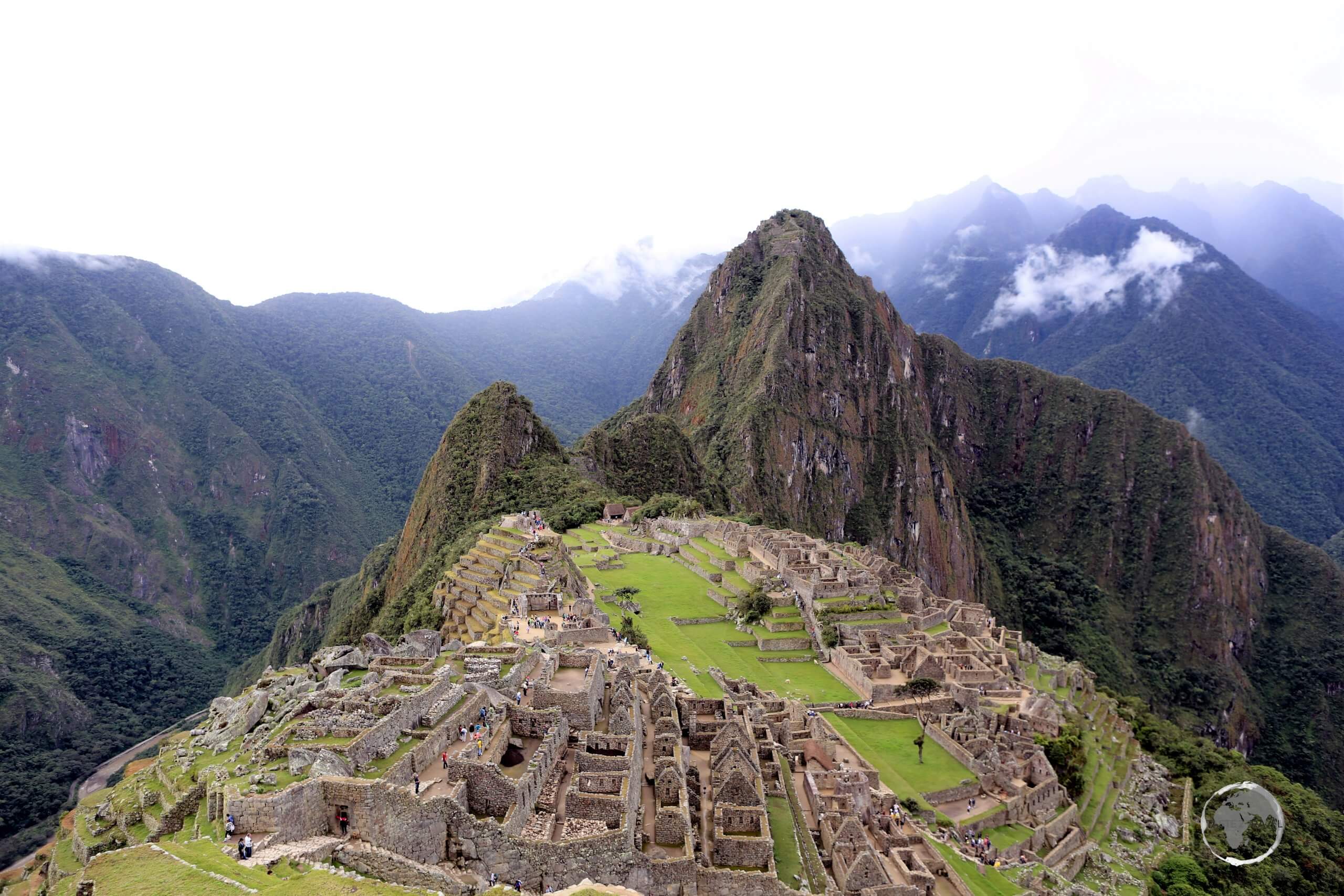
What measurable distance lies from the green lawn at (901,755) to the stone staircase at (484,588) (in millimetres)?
15045

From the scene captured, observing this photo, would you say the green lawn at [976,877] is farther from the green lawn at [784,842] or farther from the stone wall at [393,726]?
the stone wall at [393,726]

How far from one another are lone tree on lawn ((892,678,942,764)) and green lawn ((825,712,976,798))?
44cm

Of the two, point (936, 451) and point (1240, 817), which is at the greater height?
point (1240, 817)

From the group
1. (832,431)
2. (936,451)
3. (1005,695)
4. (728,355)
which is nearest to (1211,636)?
(936,451)

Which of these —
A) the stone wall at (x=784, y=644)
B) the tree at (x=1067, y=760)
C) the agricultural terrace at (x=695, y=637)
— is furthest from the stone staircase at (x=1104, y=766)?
the stone wall at (x=784, y=644)

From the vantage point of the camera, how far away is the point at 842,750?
87.5 feet

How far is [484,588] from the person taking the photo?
4166 centimetres

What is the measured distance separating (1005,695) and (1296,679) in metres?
127

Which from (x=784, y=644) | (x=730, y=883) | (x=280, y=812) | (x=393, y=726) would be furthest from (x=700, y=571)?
(x=280, y=812)

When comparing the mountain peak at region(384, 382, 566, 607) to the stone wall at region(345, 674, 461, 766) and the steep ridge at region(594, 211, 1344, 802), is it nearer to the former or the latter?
the steep ridge at region(594, 211, 1344, 802)

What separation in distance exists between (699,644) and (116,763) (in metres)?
62.3

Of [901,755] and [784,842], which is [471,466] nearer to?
[901,755]

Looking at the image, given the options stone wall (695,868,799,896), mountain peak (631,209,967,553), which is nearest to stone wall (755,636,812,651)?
stone wall (695,868,799,896)

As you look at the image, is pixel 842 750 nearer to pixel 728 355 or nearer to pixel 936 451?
pixel 728 355
